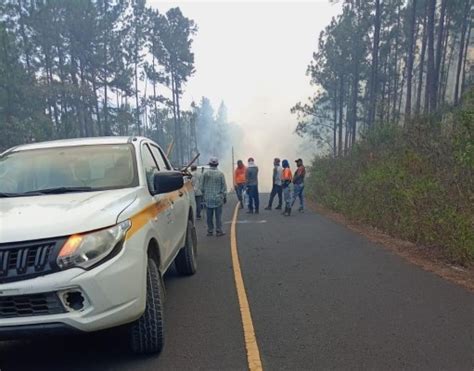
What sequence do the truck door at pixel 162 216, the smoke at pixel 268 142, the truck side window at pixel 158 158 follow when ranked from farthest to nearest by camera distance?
the smoke at pixel 268 142 → the truck side window at pixel 158 158 → the truck door at pixel 162 216

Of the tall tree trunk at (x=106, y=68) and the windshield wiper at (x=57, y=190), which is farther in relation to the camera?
the tall tree trunk at (x=106, y=68)

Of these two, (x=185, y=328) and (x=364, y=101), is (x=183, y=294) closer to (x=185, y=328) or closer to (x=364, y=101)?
(x=185, y=328)

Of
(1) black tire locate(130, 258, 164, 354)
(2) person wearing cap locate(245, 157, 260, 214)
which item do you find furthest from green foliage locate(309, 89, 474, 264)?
(1) black tire locate(130, 258, 164, 354)

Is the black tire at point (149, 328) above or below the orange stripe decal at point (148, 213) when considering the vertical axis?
below

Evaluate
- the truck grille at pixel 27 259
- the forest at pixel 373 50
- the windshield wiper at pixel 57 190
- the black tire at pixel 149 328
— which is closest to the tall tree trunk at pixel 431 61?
the forest at pixel 373 50

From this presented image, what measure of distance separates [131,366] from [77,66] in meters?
42.7

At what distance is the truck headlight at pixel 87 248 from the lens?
301 centimetres

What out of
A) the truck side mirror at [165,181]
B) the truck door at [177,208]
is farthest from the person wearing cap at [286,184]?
the truck side mirror at [165,181]

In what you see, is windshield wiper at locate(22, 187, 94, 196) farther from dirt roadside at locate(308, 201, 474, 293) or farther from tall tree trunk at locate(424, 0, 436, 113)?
tall tree trunk at locate(424, 0, 436, 113)

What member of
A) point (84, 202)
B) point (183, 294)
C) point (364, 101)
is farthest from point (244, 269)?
point (364, 101)

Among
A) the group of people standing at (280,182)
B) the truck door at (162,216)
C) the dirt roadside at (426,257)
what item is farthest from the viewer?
the group of people standing at (280,182)

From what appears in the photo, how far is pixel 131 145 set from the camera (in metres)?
4.93

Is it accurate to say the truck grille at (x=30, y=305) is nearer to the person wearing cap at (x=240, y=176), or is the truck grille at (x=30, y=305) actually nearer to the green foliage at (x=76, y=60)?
the person wearing cap at (x=240, y=176)

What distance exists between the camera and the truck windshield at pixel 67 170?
14.0 ft
